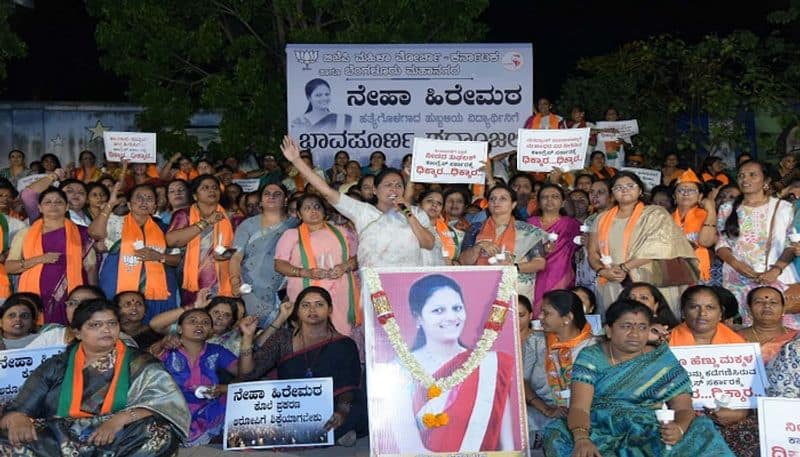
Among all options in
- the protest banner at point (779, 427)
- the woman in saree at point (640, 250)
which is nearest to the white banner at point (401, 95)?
the woman in saree at point (640, 250)

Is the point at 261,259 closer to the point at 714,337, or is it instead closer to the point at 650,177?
the point at 714,337

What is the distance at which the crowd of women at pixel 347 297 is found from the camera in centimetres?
534

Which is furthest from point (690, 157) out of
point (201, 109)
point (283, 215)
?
point (283, 215)

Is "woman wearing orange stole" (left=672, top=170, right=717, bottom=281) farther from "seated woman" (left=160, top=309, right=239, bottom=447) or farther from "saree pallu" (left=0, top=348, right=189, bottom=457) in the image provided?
"saree pallu" (left=0, top=348, right=189, bottom=457)

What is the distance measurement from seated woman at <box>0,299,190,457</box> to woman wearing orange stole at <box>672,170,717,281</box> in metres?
4.00

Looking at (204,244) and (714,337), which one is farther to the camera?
(204,244)

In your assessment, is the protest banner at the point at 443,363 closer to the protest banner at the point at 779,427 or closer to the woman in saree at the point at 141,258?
the protest banner at the point at 779,427

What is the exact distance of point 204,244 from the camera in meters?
7.95

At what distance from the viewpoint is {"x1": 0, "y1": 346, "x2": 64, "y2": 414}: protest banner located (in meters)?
6.24

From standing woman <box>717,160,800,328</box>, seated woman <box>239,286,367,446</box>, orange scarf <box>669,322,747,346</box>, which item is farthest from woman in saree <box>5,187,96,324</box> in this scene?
standing woman <box>717,160,800,328</box>

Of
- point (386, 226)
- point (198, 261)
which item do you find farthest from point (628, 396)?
point (198, 261)

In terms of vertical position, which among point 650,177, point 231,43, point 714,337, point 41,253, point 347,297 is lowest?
point 714,337

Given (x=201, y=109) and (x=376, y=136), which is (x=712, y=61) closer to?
(x=376, y=136)

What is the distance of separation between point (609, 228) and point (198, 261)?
2.96m
